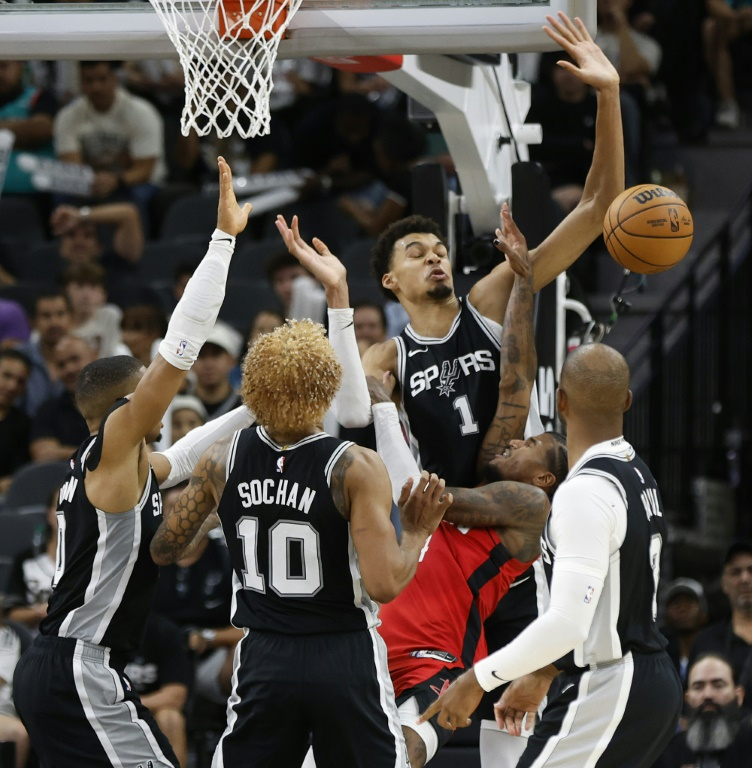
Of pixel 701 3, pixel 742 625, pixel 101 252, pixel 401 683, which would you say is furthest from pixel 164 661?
pixel 701 3

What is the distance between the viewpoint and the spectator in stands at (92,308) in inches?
401

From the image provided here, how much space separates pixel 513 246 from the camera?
5.73 m

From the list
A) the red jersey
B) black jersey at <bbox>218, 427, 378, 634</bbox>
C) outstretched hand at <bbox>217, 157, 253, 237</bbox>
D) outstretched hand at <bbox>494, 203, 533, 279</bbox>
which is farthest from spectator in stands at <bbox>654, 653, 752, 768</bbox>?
outstretched hand at <bbox>217, 157, 253, 237</bbox>

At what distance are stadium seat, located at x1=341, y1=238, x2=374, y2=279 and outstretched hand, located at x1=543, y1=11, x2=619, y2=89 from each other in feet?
17.2

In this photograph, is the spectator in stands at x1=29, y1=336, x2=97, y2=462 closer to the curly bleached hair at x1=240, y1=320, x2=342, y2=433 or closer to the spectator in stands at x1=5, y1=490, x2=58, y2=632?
the spectator in stands at x1=5, y1=490, x2=58, y2=632

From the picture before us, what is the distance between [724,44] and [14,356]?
6.40 m

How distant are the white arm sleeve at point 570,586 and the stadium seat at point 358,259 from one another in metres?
6.29

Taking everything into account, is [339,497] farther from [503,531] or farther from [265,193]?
[265,193]

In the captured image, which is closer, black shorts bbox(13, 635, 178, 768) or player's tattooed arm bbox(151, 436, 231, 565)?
player's tattooed arm bbox(151, 436, 231, 565)

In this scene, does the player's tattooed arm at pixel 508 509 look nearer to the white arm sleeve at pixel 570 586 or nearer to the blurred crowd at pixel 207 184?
the white arm sleeve at pixel 570 586

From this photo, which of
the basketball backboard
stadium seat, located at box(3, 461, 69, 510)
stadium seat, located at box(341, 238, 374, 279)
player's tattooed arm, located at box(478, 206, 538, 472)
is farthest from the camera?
stadium seat, located at box(341, 238, 374, 279)

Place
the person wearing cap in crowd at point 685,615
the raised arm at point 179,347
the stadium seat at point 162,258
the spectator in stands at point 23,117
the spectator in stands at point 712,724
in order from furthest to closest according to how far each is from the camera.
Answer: the spectator in stands at point 23,117 < the stadium seat at point 162,258 < the person wearing cap in crowd at point 685,615 < the spectator in stands at point 712,724 < the raised arm at point 179,347

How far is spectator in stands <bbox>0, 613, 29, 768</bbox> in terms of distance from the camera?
715 centimetres

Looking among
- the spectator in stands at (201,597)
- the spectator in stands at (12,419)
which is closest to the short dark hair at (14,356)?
the spectator in stands at (12,419)
